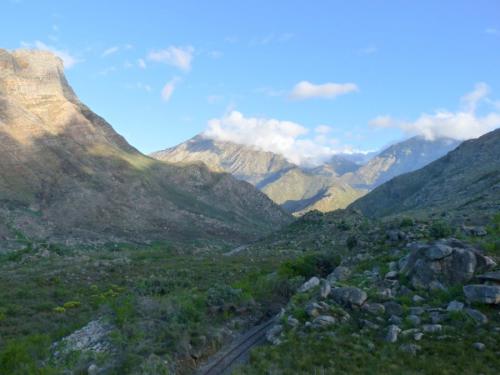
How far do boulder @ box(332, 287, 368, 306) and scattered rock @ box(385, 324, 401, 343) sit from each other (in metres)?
2.50

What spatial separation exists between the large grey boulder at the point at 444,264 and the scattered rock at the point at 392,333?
3.71 metres

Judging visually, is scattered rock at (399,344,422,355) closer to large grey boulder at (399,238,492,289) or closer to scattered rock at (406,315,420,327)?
scattered rock at (406,315,420,327)

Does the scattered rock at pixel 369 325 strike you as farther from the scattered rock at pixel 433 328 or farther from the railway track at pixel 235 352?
the railway track at pixel 235 352

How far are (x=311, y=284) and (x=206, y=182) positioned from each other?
419 ft

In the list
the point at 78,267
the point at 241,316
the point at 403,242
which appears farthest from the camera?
the point at 78,267

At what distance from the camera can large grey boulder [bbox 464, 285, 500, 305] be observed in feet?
56.9

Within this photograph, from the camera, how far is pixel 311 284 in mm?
24562

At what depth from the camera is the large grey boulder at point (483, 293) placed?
17.3m

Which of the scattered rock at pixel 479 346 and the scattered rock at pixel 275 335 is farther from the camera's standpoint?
the scattered rock at pixel 275 335

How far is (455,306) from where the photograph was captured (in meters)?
17.8

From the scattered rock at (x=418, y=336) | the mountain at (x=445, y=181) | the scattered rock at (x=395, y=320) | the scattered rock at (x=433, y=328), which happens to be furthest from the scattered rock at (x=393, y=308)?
the mountain at (x=445, y=181)

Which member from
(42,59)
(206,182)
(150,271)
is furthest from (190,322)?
(42,59)

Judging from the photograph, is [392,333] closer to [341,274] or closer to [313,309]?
[313,309]

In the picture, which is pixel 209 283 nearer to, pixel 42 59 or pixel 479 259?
pixel 479 259
